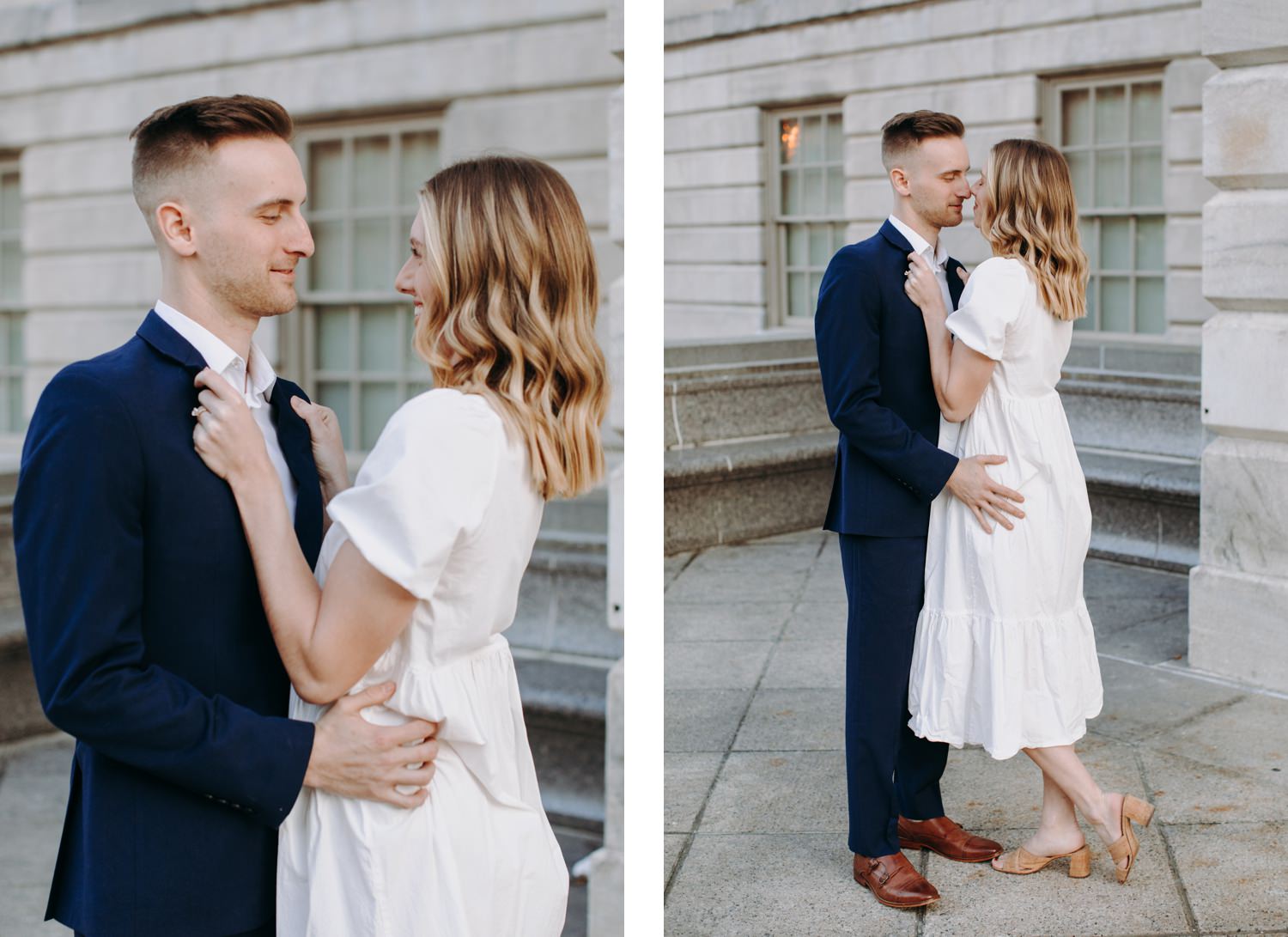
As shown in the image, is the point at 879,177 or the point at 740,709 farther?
the point at 740,709

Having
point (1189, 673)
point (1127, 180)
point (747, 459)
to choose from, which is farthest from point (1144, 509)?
point (747, 459)

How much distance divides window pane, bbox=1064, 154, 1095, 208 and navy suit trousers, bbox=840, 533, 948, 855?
29.6 inches

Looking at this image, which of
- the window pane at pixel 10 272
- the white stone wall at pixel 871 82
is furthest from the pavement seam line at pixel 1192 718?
the window pane at pixel 10 272

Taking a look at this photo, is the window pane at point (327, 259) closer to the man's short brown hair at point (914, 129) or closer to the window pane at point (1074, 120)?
the window pane at point (1074, 120)

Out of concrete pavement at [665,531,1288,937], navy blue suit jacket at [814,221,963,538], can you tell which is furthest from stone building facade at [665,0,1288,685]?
navy blue suit jacket at [814,221,963,538]

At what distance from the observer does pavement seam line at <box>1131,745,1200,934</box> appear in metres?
2.14

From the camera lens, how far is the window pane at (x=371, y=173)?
618 cm

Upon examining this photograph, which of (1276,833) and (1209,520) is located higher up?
(1209,520)

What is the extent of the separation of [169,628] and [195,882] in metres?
0.28

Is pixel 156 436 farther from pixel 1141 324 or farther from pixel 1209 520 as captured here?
pixel 1209 520

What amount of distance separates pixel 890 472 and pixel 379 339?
4.32m

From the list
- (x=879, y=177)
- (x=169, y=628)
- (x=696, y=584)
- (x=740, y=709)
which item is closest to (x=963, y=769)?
(x=740, y=709)

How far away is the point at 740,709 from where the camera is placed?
3.05m

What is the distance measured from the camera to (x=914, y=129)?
7.57 feet
